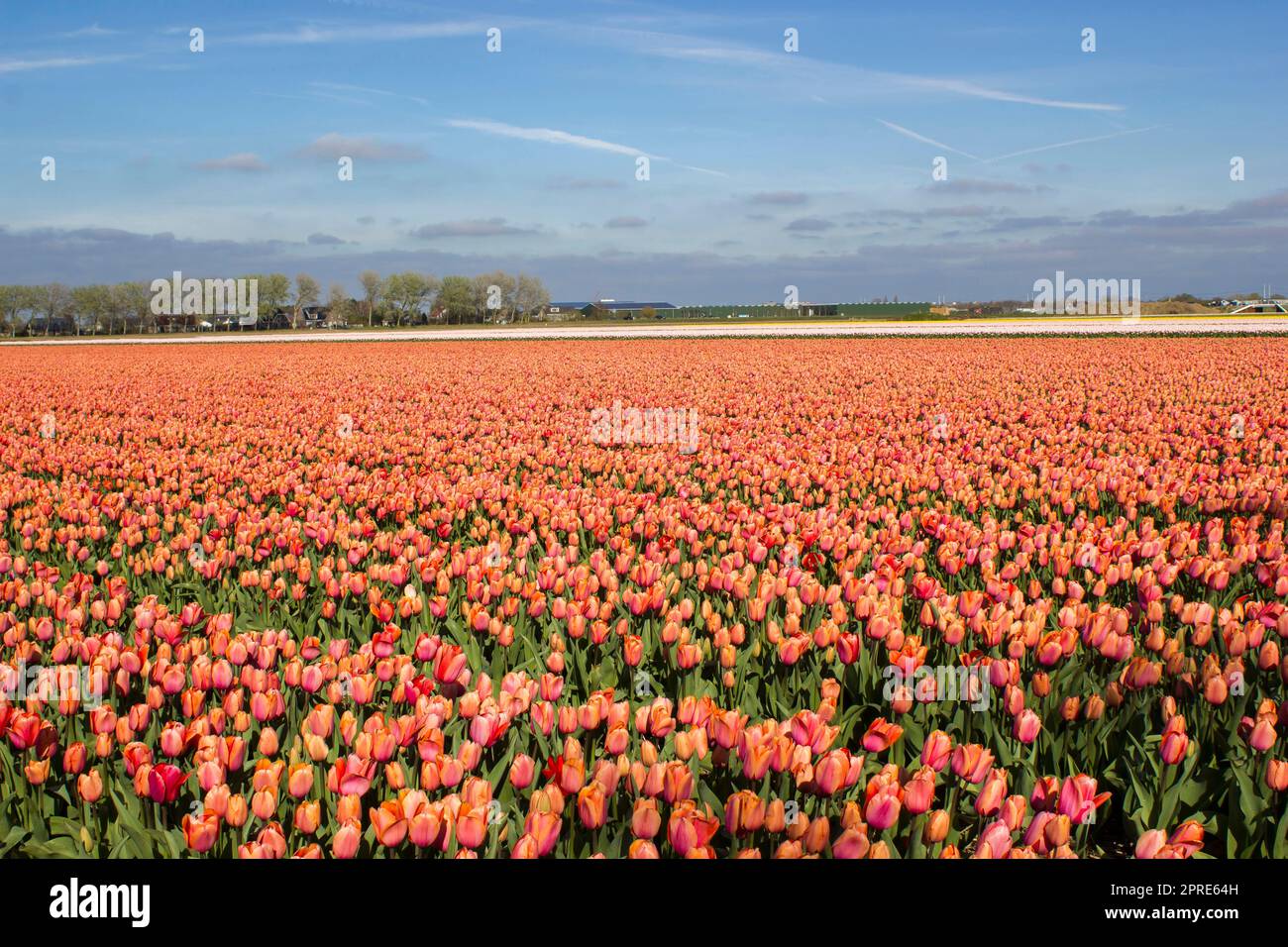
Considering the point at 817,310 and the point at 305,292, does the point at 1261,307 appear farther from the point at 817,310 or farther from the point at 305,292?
the point at 305,292

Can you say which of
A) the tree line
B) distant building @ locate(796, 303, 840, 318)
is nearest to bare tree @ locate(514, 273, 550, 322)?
the tree line

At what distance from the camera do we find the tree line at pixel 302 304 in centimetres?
13138

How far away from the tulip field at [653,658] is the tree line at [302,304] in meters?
124

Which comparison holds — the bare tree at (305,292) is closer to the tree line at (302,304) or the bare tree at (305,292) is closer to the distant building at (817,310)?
the tree line at (302,304)

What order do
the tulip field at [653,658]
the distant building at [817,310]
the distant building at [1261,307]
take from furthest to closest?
1. the distant building at [817,310]
2. the distant building at [1261,307]
3. the tulip field at [653,658]

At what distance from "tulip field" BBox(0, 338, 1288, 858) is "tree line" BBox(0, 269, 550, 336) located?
124 meters

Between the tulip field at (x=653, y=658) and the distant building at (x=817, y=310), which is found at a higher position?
the distant building at (x=817, y=310)

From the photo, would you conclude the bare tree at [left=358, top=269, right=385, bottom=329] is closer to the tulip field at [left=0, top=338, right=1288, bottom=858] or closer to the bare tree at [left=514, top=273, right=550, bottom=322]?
the bare tree at [left=514, top=273, right=550, bottom=322]

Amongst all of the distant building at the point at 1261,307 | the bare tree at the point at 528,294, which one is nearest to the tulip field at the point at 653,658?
the distant building at the point at 1261,307

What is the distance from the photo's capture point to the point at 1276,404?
14.6 meters

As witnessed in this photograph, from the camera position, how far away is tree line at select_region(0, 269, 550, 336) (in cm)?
13138

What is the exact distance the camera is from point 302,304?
138875mm

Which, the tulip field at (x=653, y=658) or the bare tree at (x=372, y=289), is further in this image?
the bare tree at (x=372, y=289)

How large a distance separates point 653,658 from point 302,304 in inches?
5738
